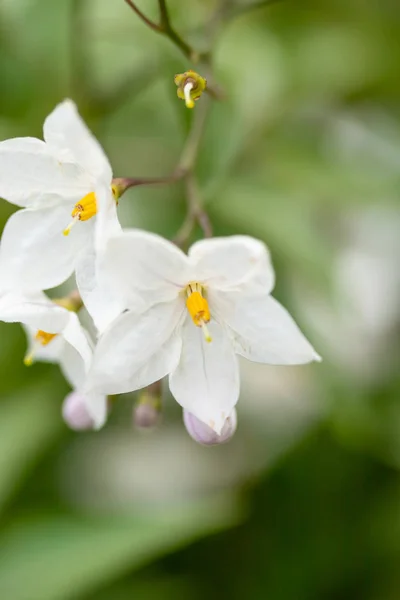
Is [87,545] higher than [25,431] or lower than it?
lower

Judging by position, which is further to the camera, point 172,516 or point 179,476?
point 179,476

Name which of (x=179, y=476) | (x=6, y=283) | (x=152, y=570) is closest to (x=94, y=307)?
(x=6, y=283)

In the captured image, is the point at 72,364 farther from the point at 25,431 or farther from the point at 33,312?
the point at 25,431

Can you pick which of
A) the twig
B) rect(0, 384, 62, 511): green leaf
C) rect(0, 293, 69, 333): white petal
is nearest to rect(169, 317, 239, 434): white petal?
rect(0, 293, 69, 333): white petal

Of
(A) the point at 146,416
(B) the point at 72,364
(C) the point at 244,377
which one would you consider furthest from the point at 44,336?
(C) the point at 244,377

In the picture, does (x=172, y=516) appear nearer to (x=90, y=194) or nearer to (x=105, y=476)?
(x=105, y=476)
